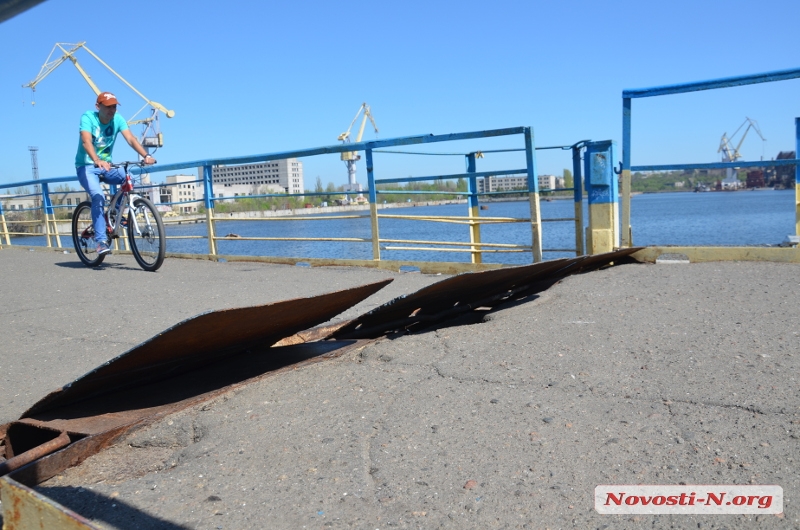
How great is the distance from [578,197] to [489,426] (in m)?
4.74

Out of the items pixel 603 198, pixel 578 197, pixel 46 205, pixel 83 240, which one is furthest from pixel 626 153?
pixel 46 205

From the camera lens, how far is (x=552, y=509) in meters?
1.98

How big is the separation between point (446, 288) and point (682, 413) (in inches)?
61.1

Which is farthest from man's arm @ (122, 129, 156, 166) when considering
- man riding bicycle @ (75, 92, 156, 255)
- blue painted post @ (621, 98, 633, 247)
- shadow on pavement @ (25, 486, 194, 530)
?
shadow on pavement @ (25, 486, 194, 530)

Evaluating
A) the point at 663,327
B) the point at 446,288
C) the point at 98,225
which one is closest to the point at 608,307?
the point at 663,327

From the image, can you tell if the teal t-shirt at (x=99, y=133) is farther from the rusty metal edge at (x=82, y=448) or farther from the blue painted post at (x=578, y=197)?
the rusty metal edge at (x=82, y=448)

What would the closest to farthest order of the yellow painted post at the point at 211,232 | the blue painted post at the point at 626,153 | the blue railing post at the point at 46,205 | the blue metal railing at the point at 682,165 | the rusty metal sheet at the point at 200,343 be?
1. the rusty metal sheet at the point at 200,343
2. the blue metal railing at the point at 682,165
3. the blue painted post at the point at 626,153
4. the yellow painted post at the point at 211,232
5. the blue railing post at the point at 46,205

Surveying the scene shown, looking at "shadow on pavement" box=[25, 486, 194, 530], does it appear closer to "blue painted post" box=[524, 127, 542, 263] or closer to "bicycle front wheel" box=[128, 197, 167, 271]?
"blue painted post" box=[524, 127, 542, 263]

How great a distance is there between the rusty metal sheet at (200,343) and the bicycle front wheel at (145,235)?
4.38 meters

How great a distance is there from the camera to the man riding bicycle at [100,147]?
760cm

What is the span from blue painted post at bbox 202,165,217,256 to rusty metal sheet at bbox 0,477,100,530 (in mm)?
7781

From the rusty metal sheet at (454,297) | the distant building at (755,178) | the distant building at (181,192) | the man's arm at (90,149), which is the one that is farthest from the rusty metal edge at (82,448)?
the distant building at (755,178)

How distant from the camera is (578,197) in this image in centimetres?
689

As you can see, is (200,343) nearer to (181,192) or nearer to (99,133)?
(99,133)
